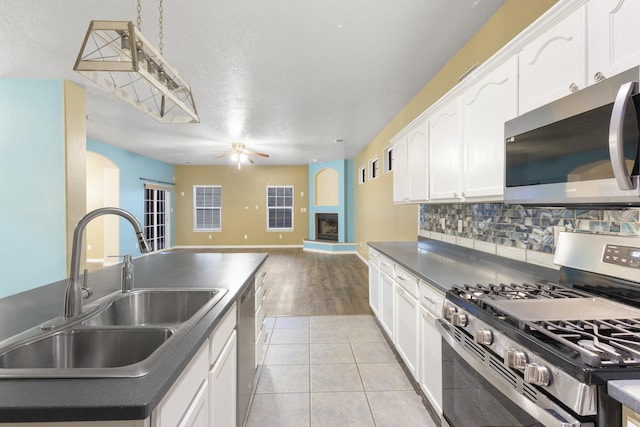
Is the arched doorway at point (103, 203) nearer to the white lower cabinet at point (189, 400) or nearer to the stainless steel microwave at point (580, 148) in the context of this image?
the white lower cabinet at point (189, 400)

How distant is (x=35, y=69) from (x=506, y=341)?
176 inches

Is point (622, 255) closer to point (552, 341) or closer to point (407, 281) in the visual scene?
point (552, 341)

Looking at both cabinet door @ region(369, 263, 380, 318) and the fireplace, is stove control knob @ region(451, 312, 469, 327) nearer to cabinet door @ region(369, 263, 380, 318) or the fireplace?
cabinet door @ region(369, 263, 380, 318)

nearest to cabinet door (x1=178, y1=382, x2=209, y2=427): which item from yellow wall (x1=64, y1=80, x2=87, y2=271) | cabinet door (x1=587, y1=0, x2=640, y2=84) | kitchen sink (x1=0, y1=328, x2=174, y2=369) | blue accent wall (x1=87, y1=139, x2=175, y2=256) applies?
kitchen sink (x1=0, y1=328, x2=174, y2=369)

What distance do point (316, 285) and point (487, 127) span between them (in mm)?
4007

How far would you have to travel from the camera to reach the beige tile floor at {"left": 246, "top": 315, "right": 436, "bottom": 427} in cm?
190

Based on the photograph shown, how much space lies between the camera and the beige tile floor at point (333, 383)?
190cm

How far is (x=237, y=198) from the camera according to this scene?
32.9ft

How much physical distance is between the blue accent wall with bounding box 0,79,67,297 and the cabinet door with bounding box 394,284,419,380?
3516mm

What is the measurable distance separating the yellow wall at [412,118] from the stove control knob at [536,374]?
1.94m

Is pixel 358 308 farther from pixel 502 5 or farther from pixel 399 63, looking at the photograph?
pixel 502 5

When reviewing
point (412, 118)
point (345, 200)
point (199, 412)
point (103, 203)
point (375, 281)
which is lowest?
point (375, 281)

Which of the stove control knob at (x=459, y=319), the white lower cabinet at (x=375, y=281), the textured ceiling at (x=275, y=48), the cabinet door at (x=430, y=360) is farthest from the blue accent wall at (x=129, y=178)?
the stove control knob at (x=459, y=319)

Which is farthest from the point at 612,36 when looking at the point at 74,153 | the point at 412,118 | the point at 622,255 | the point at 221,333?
the point at 74,153
